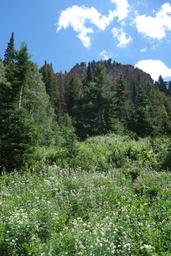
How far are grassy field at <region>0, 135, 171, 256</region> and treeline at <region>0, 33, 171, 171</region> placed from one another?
2846mm

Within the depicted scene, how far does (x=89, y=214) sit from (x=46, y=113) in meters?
35.6

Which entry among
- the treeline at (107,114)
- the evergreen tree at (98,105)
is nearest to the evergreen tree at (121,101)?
the treeline at (107,114)

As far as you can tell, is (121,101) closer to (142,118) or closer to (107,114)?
(107,114)

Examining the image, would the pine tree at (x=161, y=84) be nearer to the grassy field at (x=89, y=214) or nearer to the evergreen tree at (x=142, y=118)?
the evergreen tree at (x=142, y=118)

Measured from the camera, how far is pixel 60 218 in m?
11.2

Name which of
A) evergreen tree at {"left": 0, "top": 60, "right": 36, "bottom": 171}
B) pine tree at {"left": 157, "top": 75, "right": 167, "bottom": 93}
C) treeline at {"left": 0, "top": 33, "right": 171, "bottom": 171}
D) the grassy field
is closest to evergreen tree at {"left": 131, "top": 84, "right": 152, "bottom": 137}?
treeline at {"left": 0, "top": 33, "right": 171, "bottom": 171}

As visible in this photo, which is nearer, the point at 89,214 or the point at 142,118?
the point at 89,214

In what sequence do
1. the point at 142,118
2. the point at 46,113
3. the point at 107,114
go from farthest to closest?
the point at 46,113, the point at 107,114, the point at 142,118

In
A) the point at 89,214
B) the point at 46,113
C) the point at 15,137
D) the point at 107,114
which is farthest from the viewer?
the point at 46,113

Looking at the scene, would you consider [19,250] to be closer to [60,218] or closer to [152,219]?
[60,218]

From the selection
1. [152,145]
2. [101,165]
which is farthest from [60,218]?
[152,145]

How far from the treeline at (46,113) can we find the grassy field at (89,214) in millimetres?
2846

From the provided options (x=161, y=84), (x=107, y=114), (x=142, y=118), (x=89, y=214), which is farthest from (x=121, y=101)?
(x=161, y=84)

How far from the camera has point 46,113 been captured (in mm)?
46812
